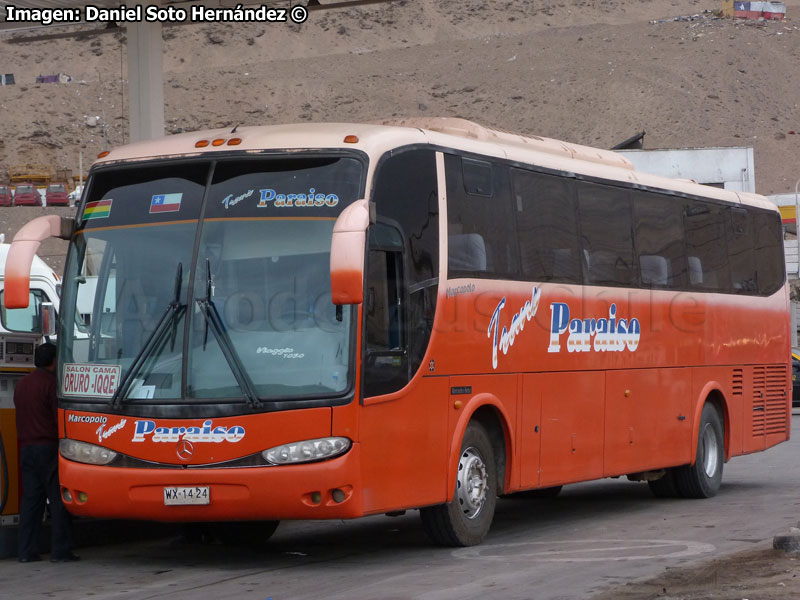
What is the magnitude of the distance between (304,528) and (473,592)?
4.93 m

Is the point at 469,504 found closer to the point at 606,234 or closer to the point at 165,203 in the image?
the point at 165,203

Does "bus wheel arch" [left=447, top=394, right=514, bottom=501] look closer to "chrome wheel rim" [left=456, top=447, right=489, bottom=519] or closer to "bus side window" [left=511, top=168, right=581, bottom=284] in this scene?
"chrome wheel rim" [left=456, top=447, right=489, bottom=519]

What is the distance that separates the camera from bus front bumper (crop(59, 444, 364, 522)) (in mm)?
10133

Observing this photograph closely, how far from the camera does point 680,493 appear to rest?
1639 cm

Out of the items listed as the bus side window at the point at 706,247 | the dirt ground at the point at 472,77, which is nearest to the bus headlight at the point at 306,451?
the bus side window at the point at 706,247

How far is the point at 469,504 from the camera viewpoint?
11758 millimetres

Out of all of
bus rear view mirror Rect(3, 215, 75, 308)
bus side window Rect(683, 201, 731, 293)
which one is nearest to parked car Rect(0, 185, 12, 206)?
bus side window Rect(683, 201, 731, 293)

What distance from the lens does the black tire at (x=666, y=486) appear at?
53.7 feet

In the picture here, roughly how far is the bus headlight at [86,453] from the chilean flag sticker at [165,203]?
1.79 meters

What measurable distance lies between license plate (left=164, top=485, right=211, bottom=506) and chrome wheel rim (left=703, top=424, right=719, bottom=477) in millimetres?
7745

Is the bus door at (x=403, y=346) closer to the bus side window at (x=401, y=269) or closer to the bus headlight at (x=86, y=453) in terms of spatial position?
the bus side window at (x=401, y=269)

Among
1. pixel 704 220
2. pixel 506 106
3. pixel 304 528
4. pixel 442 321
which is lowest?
pixel 304 528

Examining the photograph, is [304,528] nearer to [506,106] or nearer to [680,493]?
[680,493]

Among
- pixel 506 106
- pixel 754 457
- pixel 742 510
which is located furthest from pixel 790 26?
pixel 742 510
